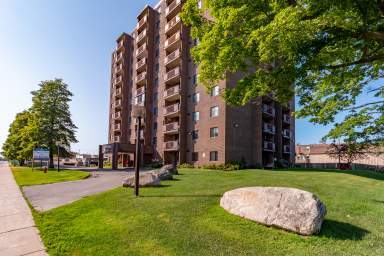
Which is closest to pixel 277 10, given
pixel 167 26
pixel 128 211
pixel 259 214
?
pixel 259 214

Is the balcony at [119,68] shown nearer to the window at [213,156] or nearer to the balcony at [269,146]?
the window at [213,156]

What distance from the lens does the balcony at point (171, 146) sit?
132ft

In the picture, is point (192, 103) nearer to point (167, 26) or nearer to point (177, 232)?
point (167, 26)

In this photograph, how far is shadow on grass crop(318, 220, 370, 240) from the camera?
6.94 meters

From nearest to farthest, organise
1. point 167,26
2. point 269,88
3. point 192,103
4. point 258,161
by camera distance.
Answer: point 269,88 → point 258,161 → point 192,103 → point 167,26

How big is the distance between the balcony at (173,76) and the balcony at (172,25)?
6.84 metres

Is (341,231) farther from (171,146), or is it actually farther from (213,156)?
(171,146)

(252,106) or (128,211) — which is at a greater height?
(252,106)

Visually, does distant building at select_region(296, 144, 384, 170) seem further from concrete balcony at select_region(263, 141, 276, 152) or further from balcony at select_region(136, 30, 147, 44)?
balcony at select_region(136, 30, 147, 44)

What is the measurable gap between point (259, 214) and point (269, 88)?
483 cm

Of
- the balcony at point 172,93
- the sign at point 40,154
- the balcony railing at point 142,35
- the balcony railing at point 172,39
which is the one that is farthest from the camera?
the balcony railing at point 142,35

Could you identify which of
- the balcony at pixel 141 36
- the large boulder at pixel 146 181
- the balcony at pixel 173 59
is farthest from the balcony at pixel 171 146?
the large boulder at pixel 146 181

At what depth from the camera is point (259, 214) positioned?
7.68m

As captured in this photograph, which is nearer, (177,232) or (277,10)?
(177,232)
